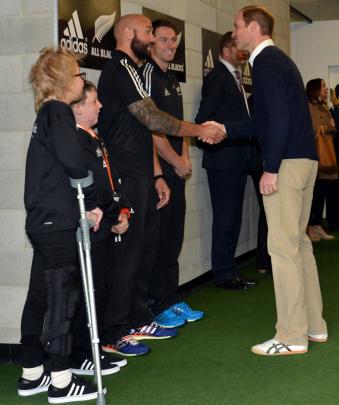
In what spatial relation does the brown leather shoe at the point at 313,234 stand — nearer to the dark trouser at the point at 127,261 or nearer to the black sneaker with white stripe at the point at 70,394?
the dark trouser at the point at 127,261

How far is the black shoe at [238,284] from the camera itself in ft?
18.2

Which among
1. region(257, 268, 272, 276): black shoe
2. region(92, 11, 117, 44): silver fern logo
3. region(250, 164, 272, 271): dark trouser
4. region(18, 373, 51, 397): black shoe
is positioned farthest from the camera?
region(257, 268, 272, 276): black shoe

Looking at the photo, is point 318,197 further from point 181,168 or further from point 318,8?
point 181,168

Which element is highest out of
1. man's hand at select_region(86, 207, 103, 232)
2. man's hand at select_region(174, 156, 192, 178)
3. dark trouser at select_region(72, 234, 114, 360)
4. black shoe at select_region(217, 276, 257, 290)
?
man's hand at select_region(174, 156, 192, 178)

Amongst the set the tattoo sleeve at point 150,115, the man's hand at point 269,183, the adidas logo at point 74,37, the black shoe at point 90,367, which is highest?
the adidas logo at point 74,37

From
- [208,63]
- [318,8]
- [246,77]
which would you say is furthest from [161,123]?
[318,8]

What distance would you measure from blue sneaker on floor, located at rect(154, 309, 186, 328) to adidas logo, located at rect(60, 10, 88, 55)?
168 centimetres

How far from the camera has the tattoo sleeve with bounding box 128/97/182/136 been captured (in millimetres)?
3869

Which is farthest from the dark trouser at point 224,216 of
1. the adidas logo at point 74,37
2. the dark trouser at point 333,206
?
the dark trouser at point 333,206

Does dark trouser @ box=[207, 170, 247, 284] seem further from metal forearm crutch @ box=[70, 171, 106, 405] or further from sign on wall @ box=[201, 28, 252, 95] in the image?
metal forearm crutch @ box=[70, 171, 106, 405]

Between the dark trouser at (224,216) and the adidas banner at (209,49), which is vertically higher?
the adidas banner at (209,49)

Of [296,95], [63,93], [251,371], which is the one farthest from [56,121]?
[251,371]

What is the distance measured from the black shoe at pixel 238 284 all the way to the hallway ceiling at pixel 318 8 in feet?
17.6

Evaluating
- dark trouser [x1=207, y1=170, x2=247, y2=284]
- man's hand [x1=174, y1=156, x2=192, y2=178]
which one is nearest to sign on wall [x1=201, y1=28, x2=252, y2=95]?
dark trouser [x1=207, y1=170, x2=247, y2=284]
